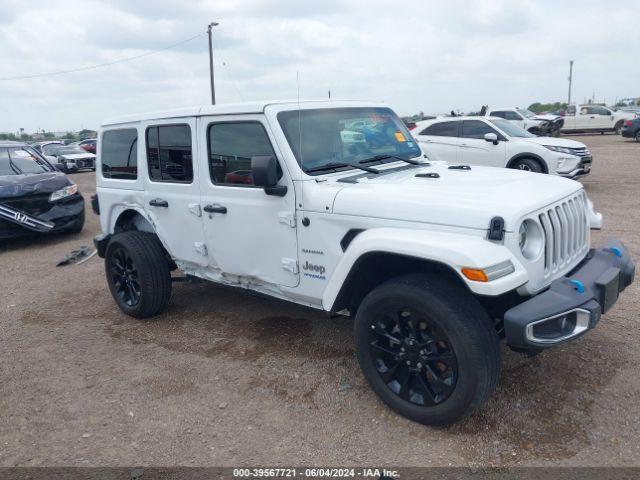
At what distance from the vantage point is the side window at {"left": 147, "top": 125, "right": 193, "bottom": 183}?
14.4 feet

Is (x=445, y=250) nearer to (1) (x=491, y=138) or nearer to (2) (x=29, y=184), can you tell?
(2) (x=29, y=184)

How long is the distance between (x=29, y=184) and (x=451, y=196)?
754cm

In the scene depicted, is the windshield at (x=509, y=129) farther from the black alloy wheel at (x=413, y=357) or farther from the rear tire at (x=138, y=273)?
the black alloy wheel at (x=413, y=357)

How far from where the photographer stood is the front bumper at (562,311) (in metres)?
2.73

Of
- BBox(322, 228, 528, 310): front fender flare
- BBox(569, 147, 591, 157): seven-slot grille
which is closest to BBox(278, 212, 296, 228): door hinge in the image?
BBox(322, 228, 528, 310): front fender flare

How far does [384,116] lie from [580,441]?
281 centimetres

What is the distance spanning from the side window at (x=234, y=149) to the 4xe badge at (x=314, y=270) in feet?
2.44

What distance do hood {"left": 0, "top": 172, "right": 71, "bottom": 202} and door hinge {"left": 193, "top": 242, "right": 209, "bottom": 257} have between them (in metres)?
5.26

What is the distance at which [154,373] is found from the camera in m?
4.09

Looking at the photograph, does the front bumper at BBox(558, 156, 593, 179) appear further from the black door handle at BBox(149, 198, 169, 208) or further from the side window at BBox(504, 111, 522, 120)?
the side window at BBox(504, 111, 522, 120)

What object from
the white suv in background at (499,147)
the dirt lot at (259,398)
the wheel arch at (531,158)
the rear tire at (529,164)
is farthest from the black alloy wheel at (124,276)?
the wheel arch at (531,158)

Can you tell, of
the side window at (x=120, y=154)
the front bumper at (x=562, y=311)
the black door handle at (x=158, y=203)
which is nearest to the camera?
the front bumper at (x=562, y=311)

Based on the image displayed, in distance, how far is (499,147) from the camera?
429 inches

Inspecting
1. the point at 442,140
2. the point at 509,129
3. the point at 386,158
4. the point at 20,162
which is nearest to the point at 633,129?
the point at 509,129
